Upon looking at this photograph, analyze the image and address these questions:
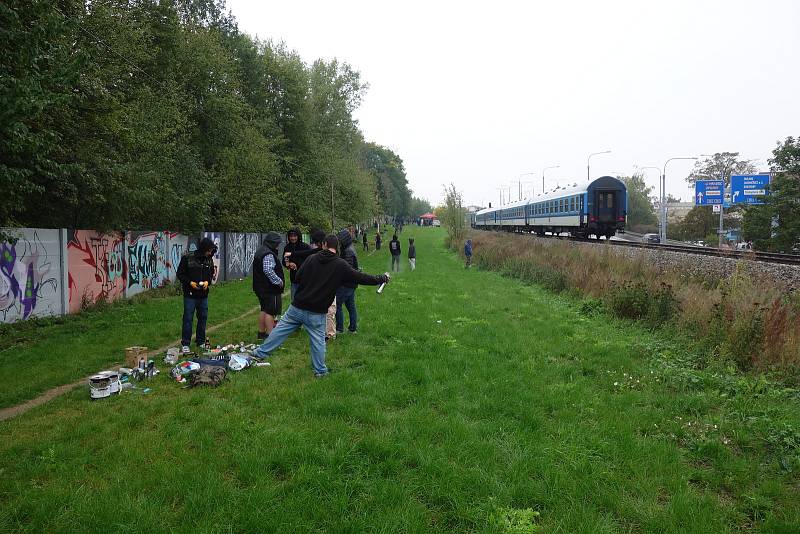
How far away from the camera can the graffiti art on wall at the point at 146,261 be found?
13938mm

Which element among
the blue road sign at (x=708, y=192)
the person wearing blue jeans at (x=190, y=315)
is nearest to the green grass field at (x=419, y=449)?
the person wearing blue jeans at (x=190, y=315)

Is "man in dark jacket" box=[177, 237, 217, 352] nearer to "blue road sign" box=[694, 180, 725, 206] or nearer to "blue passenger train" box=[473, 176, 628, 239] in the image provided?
"blue passenger train" box=[473, 176, 628, 239]

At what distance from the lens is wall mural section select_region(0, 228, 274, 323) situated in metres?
9.66

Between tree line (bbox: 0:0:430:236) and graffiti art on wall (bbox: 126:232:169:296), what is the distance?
71cm

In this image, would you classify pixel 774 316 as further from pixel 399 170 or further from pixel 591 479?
pixel 399 170

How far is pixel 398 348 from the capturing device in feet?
24.9

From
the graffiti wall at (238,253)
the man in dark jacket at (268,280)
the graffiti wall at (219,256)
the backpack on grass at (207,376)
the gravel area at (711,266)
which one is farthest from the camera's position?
the graffiti wall at (238,253)

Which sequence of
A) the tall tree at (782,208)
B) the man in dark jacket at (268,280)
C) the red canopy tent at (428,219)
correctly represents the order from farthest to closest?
1. the red canopy tent at (428,219)
2. the tall tree at (782,208)
3. the man in dark jacket at (268,280)

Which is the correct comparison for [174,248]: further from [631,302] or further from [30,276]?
[631,302]

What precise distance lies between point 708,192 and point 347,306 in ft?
125

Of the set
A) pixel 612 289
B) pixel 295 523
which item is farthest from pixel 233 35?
pixel 295 523

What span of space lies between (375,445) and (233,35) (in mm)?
30505

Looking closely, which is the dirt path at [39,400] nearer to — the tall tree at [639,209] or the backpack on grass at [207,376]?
the backpack on grass at [207,376]

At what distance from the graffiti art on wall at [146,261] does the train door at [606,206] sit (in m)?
19.1
